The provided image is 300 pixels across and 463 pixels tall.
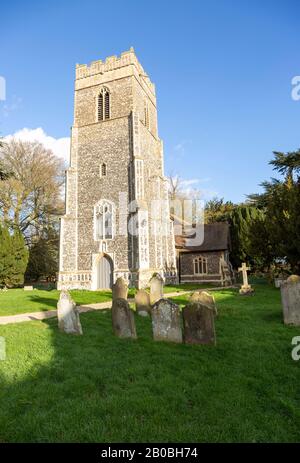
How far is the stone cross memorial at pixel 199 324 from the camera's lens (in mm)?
5938

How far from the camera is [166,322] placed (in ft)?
20.8

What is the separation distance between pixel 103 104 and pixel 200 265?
1491 centimetres

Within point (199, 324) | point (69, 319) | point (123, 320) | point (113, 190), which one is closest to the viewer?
point (199, 324)

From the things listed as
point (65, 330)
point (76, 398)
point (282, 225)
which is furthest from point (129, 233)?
point (76, 398)

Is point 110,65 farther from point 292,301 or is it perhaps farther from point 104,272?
point 292,301

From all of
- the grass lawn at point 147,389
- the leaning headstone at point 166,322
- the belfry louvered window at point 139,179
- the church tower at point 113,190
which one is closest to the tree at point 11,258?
the church tower at point 113,190

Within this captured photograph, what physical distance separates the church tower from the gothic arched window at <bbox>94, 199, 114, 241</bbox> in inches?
2.7

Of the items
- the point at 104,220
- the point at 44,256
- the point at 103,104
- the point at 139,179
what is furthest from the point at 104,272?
the point at 103,104

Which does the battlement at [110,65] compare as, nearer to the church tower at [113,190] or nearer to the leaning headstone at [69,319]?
the church tower at [113,190]

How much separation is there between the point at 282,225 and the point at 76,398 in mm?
12977

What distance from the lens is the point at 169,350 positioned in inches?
224

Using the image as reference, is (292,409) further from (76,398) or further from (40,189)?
(40,189)

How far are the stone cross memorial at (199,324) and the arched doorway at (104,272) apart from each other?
14544 millimetres

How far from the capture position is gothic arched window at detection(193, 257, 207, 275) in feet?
80.4
